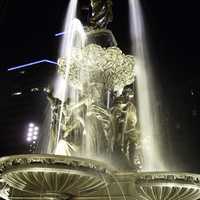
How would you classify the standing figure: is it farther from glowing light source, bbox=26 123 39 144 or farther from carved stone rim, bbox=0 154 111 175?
glowing light source, bbox=26 123 39 144

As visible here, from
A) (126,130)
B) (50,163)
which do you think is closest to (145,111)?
(126,130)

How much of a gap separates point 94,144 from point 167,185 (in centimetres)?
263

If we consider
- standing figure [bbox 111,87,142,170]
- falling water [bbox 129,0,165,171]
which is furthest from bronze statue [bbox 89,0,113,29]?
standing figure [bbox 111,87,142,170]

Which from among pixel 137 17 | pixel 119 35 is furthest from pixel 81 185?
pixel 119 35

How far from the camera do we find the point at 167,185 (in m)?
8.43

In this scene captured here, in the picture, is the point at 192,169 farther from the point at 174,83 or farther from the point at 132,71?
the point at 132,71

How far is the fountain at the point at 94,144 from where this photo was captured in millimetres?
7945

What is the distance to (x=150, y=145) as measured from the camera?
37.7 ft

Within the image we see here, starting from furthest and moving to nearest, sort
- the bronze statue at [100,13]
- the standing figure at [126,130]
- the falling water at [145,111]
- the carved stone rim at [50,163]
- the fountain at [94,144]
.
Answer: the bronze statue at [100,13] < the falling water at [145,111] < the standing figure at [126,130] < the fountain at [94,144] < the carved stone rim at [50,163]

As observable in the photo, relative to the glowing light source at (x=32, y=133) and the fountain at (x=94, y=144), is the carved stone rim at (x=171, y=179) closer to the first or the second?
the fountain at (x=94, y=144)

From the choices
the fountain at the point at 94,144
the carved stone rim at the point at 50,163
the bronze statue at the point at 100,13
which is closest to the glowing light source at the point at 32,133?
the bronze statue at the point at 100,13

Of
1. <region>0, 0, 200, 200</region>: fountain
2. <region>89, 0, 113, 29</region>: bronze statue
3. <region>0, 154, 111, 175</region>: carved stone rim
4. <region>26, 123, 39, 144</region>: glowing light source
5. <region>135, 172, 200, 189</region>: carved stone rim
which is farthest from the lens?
<region>26, 123, 39, 144</region>: glowing light source

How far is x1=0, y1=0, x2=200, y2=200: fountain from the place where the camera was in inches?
313

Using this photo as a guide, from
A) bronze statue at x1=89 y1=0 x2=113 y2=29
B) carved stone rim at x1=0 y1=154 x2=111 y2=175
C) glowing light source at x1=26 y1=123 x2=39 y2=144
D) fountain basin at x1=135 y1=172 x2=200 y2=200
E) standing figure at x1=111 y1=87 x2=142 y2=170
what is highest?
glowing light source at x1=26 y1=123 x2=39 y2=144
